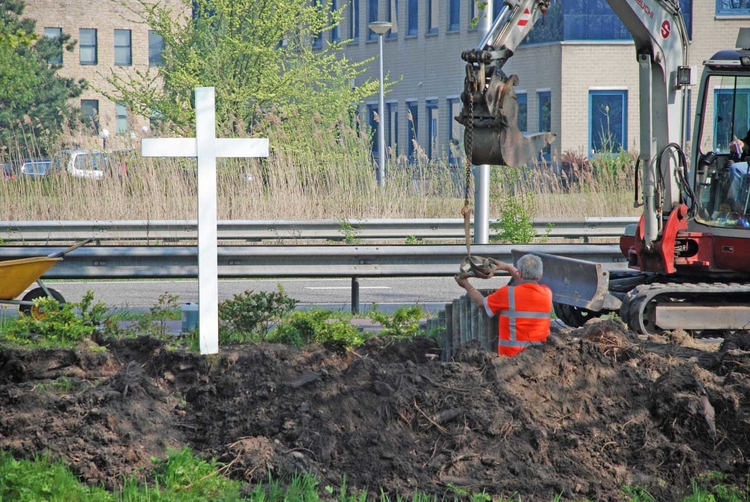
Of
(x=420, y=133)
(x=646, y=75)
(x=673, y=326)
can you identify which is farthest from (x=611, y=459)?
(x=420, y=133)

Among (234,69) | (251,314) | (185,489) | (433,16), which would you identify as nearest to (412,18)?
(433,16)

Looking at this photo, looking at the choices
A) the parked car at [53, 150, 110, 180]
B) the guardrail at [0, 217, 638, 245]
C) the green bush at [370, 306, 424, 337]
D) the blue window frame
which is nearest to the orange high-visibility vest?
the green bush at [370, 306, 424, 337]

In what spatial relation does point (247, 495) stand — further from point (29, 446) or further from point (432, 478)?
point (29, 446)

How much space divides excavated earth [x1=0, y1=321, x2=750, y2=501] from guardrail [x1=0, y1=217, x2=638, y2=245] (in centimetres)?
1083

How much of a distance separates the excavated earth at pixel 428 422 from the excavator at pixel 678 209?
2.79 meters

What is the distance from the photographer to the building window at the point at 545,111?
3569 centimetres

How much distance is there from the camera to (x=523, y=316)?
7820mm

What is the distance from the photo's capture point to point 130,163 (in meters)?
19.7

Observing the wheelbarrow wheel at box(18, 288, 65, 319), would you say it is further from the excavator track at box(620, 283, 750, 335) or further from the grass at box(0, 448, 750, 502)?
the excavator track at box(620, 283, 750, 335)

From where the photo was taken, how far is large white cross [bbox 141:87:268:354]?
8.21 m

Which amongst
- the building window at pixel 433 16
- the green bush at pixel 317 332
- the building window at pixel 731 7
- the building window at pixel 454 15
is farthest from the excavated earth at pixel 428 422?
the building window at pixel 433 16

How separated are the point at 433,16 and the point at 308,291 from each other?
29.3 m

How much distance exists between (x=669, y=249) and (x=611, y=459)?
4651 mm

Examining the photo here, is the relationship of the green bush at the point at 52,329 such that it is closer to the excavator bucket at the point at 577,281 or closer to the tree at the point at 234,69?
the excavator bucket at the point at 577,281
